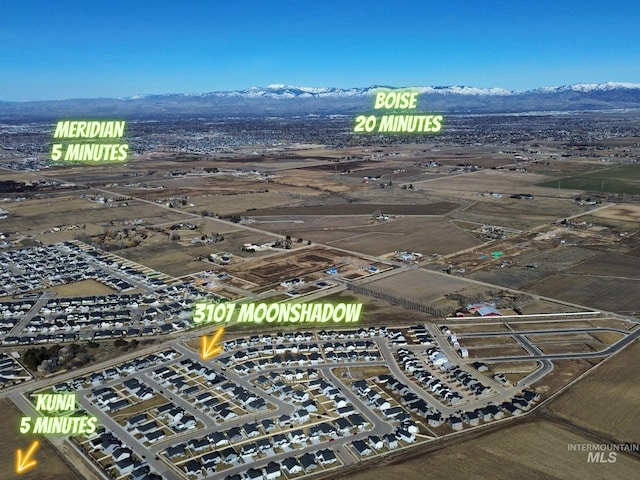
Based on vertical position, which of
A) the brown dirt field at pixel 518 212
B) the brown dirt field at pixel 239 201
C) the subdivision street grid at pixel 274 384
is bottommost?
the subdivision street grid at pixel 274 384

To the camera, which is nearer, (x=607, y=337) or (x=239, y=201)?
(x=607, y=337)

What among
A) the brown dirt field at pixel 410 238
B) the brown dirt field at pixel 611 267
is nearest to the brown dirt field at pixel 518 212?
the brown dirt field at pixel 410 238

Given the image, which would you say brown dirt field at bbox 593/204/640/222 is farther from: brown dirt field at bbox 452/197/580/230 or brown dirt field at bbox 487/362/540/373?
brown dirt field at bbox 487/362/540/373

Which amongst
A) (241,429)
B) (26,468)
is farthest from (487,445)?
(26,468)

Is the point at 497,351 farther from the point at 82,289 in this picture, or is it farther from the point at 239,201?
the point at 239,201

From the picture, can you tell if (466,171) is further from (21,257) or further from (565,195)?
(21,257)

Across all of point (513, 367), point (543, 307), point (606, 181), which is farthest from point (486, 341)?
point (606, 181)

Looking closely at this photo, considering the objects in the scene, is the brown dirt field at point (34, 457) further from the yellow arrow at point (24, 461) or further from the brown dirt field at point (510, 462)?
the brown dirt field at point (510, 462)
